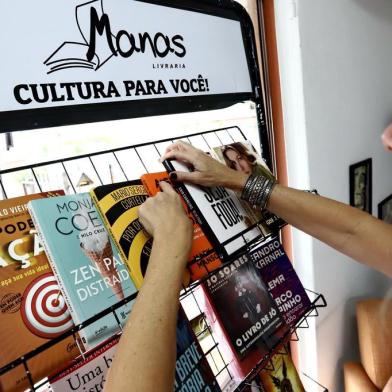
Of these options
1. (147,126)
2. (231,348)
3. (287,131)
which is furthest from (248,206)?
(287,131)

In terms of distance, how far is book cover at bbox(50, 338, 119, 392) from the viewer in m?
0.53

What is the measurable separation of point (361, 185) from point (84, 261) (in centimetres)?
191

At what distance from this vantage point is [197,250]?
0.77 m

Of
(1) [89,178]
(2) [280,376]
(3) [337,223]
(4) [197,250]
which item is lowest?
(2) [280,376]

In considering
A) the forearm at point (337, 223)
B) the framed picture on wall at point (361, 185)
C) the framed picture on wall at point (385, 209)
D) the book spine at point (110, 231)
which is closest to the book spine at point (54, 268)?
the book spine at point (110, 231)

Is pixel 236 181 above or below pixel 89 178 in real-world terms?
below

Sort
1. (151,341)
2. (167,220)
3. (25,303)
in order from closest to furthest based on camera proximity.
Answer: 1. (151,341)
2. (25,303)
3. (167,220)

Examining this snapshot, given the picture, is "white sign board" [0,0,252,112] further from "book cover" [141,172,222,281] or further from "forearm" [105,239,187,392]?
"forearm" [105,239,187,392]

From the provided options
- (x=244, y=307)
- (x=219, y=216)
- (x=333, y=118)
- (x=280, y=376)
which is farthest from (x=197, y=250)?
(x=333, y=118)

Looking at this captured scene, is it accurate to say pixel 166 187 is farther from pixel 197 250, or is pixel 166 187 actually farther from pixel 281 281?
pixel 281 281

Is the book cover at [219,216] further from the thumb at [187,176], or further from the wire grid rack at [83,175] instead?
the wire grid rack at [83,175]

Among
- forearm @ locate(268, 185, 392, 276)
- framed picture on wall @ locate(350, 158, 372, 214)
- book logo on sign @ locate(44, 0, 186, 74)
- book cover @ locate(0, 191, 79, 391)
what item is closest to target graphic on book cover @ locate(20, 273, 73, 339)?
book cover @ locate(0, 191, 79, 391)

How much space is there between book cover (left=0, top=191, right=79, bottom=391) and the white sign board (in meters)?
0.24

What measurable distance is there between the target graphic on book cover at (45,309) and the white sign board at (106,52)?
339mm
